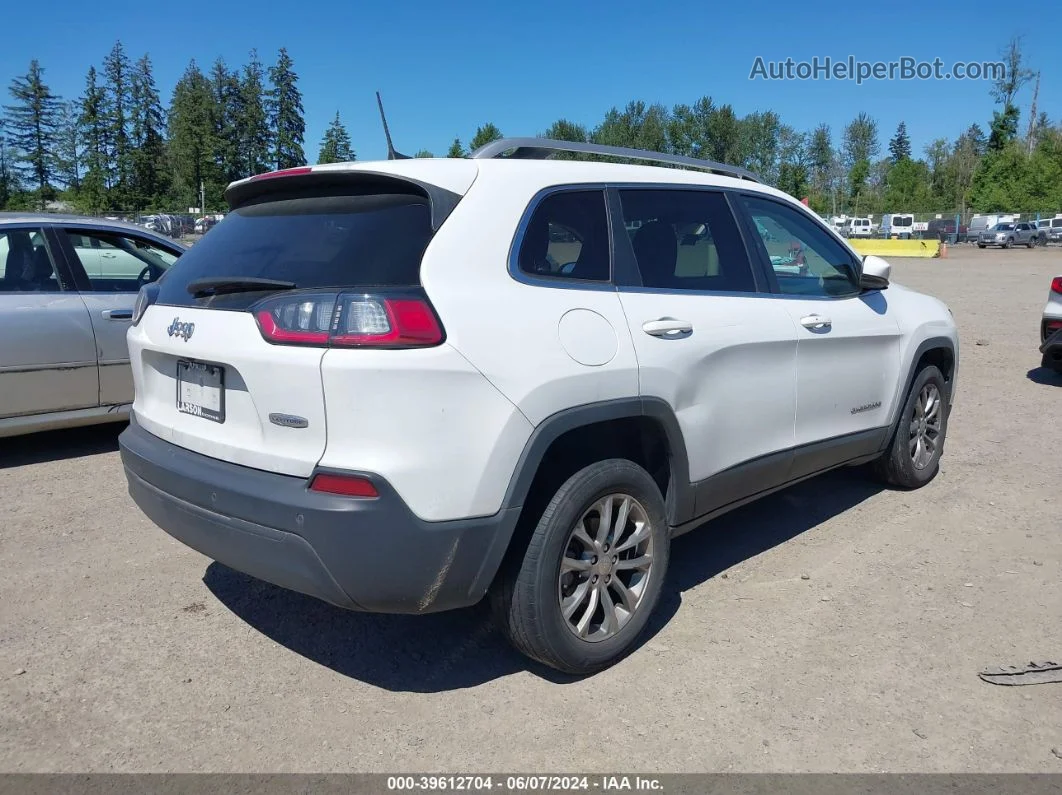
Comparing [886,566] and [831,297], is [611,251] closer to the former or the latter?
[831,297]

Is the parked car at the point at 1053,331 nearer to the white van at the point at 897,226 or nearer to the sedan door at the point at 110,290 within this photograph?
the sedan door at the point at 110,290

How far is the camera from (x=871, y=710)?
119 inches

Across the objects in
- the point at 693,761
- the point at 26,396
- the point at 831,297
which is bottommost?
the point at 693,761

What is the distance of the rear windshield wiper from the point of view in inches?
112

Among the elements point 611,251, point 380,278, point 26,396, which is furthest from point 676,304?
point 26,396

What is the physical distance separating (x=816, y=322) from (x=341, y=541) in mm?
2671

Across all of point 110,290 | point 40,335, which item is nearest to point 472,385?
point 40,335

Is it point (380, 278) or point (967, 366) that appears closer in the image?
point (380, 278)

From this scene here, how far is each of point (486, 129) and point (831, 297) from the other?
88277mm

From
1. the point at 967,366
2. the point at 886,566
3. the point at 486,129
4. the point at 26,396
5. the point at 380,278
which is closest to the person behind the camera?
the point at 380,278

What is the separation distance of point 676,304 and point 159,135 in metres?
78.3

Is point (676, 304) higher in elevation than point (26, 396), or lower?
higher

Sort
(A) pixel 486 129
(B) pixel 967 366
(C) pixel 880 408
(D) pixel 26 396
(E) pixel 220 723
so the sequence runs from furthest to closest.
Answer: (A) pixel 486 129, (B) pixel 967 366, (D) pixel 26 396, (C) pixel 880 408, (E) pixel 220 723

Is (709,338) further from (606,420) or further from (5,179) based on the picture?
(5,179)
